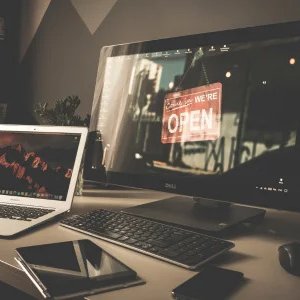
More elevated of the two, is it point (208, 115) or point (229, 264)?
point (208, 115)

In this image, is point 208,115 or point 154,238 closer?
point 154,238

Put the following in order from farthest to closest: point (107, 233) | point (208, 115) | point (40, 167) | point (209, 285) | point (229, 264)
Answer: point (40, 167) < point (208, 115) < point (107, 233) < point (229, 264) < point (209, 285)

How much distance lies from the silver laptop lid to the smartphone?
1.71ft

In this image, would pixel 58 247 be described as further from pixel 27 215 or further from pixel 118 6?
pixel 118 6

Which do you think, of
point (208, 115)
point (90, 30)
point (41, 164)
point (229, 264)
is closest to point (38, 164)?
point (41, 164)

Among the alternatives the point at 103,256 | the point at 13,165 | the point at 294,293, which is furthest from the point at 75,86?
the point at 294,293

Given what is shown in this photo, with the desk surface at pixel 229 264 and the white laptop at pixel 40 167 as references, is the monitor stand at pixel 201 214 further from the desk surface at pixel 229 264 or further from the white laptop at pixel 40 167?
the white laptop at pixel 40 167

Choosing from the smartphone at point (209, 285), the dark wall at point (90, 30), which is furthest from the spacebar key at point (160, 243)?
the dark wall at point (90, 30)

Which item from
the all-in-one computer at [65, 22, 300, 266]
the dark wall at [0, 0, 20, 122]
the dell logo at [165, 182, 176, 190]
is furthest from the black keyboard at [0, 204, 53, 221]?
the dark wall at [0, 0, 20, 122]

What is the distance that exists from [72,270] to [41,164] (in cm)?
55

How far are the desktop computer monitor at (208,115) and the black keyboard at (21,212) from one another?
227 mm

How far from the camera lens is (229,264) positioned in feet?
2.33

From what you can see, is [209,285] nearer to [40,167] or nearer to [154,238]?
[154,238]

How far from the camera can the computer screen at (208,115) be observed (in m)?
0.87
